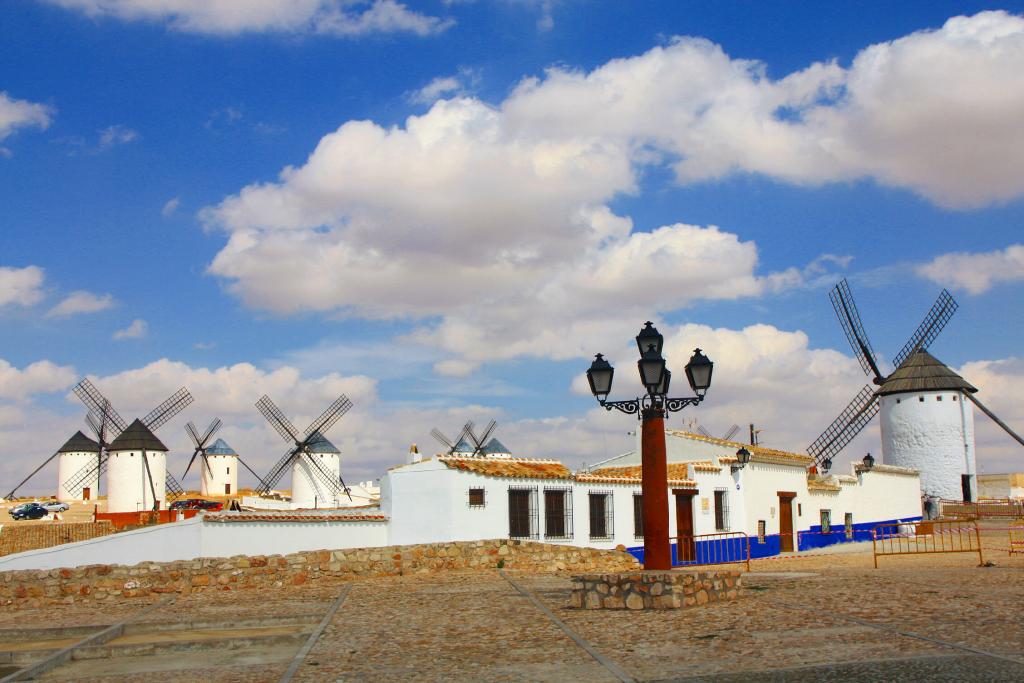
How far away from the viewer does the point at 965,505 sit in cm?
4653

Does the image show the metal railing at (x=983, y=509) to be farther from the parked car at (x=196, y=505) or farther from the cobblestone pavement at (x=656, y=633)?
the parked car at (x=196, y=505)

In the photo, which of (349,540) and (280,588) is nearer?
(280,588)

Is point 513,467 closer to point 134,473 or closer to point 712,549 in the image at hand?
point 712,549

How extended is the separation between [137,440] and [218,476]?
42.4 ft

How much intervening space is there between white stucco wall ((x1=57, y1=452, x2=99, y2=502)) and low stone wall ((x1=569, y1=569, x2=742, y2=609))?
204 ft

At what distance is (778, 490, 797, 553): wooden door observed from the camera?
31.8 m

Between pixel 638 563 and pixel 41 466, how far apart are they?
193 feet

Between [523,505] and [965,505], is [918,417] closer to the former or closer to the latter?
[965,505]

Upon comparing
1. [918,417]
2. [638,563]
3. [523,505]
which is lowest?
[638,563]

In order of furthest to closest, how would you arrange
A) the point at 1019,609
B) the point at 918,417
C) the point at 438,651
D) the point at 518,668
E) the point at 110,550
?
the point at 918,417 < the point at 110,550 < the point at 1019,609 < the point at 438,651 < the point at 518,668

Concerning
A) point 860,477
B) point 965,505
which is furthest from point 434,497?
point 965,505

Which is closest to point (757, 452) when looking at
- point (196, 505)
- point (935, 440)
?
point (935, 440)

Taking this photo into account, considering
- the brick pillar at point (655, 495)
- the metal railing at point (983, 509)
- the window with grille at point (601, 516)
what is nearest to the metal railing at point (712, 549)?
the window with grille at point (601, 516)

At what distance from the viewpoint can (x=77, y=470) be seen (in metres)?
67.2
